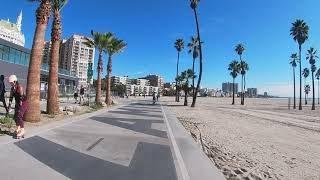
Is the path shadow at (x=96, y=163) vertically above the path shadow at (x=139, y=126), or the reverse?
→ the path shadow at (x=139, y=126)

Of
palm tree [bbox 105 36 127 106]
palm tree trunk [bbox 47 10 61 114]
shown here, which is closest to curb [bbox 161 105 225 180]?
palm tree trunk [bbox 47 10 61 114]

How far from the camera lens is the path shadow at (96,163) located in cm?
771

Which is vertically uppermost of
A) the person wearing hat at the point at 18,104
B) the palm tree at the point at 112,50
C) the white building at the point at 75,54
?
the white building at the point at 75,54

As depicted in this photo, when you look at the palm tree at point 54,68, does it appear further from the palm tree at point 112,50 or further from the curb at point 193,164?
the palm tree at point 112,50

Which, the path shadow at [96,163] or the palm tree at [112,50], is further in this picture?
the palm tree at [112,50]

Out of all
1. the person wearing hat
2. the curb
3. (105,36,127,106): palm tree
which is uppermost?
(105,36,127,106): palm tree

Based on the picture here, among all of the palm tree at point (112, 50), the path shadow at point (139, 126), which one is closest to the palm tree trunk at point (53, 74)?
the path shadow at point (139, 126)

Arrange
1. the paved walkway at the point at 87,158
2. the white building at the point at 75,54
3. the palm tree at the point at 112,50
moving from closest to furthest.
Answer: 1. the paved walkway at the point at 87,158
2. the palm tree at the point at 112,50
3. the white building at the point at 75,54

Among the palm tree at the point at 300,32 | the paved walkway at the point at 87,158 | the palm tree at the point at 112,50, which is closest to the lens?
the paved walkway at the point at 87,158

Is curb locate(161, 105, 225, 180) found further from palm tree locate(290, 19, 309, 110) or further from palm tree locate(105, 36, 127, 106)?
palm tree locate(290, 19, 309, 110)

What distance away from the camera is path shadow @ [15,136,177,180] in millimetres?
7707

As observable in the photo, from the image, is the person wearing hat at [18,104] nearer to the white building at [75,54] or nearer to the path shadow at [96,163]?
the path shadow at [96,163]

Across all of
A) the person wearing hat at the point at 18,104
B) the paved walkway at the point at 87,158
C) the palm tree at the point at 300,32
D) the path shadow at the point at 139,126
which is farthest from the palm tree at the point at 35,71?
the palm tree at the point at 300,32

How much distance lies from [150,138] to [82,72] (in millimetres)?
103631
